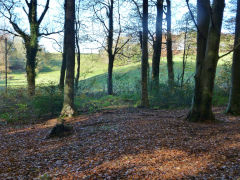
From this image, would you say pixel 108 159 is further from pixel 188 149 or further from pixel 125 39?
pixel 125 39

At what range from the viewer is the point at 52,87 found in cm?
1261

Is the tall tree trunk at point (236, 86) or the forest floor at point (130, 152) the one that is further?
the tall tree trunk at point (236, 86)

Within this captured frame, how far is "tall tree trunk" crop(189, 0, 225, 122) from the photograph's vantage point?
806 centimetres

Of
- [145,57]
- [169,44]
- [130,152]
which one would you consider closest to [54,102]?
[145,57]

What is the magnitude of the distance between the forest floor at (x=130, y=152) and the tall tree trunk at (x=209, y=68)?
1.75ft

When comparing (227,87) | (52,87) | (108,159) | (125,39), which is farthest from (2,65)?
(108,159)

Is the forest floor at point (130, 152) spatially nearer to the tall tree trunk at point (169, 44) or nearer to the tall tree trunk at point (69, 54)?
the tall tree trunk at point (69, 54)

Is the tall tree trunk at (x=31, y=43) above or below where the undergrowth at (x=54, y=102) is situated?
above

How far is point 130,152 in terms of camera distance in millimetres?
5480

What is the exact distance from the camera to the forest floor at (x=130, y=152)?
4.26 metres

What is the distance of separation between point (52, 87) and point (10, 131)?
3543 millimetres

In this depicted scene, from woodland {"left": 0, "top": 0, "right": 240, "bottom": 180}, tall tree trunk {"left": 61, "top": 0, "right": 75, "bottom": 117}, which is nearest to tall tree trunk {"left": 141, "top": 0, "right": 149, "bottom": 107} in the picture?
woodland {"left": 0, "top": 0, "right": 240, "bottom": 180}

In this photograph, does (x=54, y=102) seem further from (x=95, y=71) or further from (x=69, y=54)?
(x=95, y=71)

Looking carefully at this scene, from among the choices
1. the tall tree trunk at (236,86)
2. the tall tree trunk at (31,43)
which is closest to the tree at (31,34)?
the tall tree trunk at (31,43)
